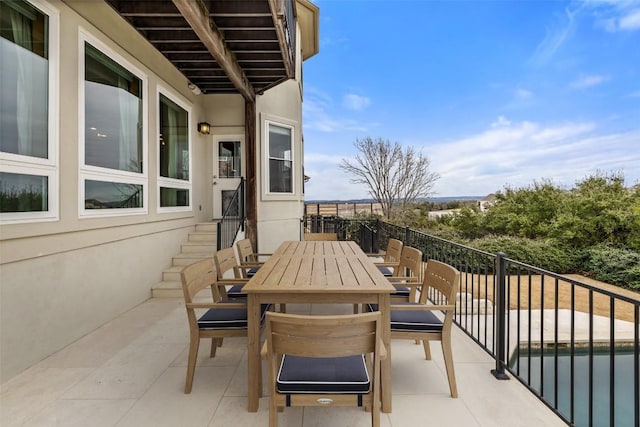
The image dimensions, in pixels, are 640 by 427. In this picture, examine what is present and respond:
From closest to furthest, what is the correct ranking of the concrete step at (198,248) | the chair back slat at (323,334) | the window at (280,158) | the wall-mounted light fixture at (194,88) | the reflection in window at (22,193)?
the chair back slat at (323,334) → the reflection in window at (22,193) → the concrete step at (198,248) → the wall-mounted light fixture at (194,88) → the window at (280,158)

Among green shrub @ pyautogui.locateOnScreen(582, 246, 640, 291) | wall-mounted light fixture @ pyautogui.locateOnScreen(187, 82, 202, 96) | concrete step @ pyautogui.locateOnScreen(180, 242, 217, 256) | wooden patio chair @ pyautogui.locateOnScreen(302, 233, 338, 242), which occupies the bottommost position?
green shrub @ pyautogui.locateOnScreen(582, 246, 640, 291)

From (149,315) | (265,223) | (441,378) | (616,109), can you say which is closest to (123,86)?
(149,315)

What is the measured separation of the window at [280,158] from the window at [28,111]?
445 centimetres

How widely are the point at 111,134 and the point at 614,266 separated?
11.3 m

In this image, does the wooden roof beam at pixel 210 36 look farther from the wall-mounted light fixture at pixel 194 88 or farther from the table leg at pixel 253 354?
the table leg at pixel 253 354

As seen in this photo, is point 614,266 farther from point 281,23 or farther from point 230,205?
point 281,23

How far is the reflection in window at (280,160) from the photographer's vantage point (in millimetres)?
7285

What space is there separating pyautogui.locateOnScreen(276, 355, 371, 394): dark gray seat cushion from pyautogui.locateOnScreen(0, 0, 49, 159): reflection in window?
2848 mm

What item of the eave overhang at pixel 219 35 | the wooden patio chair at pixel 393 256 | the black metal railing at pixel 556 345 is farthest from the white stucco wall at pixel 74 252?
the black metal railing at pixel 556 345

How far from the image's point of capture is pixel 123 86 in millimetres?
4172

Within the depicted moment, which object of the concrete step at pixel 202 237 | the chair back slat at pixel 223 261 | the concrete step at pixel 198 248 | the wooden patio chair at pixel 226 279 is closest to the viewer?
the wooden patio chair at pixel 226 279

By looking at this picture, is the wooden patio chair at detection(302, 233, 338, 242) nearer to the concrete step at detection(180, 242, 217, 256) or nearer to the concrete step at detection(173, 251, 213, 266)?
the concrete step at detection(180, 242, 217, 256)

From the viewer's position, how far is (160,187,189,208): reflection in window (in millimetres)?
5130

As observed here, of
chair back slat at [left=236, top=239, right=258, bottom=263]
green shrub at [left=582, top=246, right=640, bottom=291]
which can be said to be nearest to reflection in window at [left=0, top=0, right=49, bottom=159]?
chair back slat at [left=236, top=239, right=258, bottom=263]
